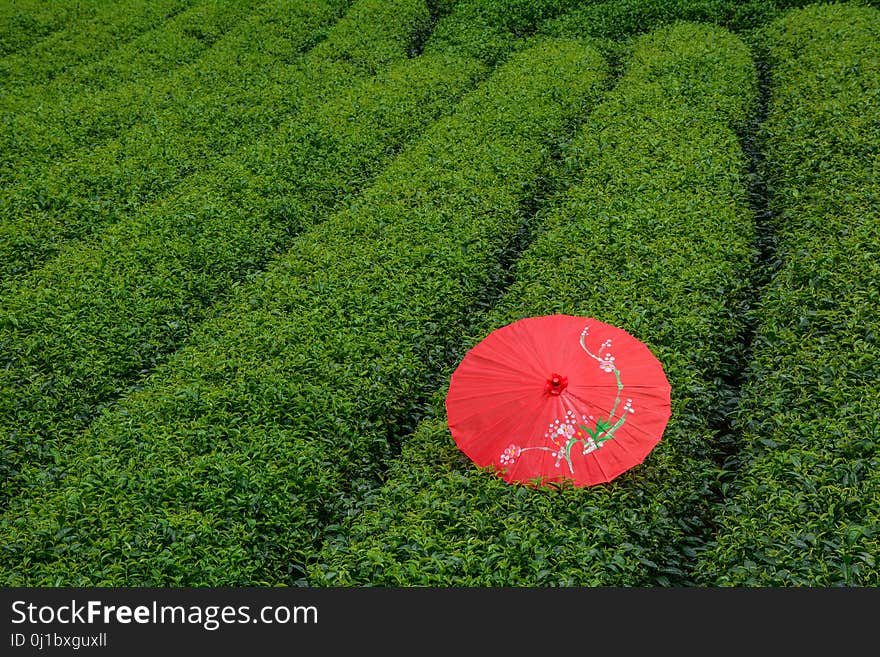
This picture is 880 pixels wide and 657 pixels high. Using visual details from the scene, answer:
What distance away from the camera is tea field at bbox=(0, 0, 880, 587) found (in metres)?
4.90

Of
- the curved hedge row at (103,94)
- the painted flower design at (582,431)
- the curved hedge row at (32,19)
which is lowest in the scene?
the painted flower design at (582,431)

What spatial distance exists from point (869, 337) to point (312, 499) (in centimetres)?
475

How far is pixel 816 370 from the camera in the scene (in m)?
5.67

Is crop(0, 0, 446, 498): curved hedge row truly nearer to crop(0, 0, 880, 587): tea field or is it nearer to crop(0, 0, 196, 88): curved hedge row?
crop(0, 0, 880, 587): tea field

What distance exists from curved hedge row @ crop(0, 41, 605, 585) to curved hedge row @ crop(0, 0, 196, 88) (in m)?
8.54

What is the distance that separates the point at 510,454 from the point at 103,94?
1129 centimetres

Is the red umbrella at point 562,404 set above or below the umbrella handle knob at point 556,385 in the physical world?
below

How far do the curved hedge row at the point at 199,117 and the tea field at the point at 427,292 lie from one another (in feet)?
0.23

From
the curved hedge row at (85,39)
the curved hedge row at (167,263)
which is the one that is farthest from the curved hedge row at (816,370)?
the curved hedge row at (85,39)

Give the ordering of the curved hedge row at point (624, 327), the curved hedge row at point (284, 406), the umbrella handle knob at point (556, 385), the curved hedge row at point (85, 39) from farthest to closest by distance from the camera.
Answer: the curved hedge row at point (85, 39)
the curved hedge row at point (284, 406)
the umbrella handle knob at point (556, 385)
the curved hedge row at point (624, 327)

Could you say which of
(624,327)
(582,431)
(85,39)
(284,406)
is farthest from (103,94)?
(582,431)

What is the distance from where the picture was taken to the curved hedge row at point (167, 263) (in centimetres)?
680

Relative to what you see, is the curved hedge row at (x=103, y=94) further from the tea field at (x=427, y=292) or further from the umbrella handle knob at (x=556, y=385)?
the umbrella handle knob at (x=556, y=385)

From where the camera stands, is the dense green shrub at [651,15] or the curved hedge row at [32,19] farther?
the curved hedge row at [32,19]
